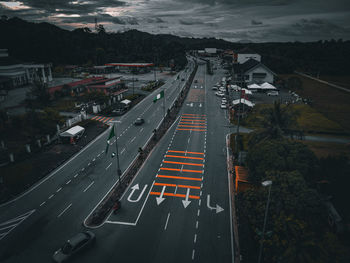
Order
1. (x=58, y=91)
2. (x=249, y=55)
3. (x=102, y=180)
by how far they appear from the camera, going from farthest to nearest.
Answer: (x=249, y=55)
(x=58, y=91)
(x=102, y=180)

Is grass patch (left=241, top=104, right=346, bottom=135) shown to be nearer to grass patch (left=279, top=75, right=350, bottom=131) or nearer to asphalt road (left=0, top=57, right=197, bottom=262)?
grass patch (left=279, top=75, right=350, bottom=131)

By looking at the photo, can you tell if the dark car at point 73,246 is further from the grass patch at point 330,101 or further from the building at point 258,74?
the building at point 258,74

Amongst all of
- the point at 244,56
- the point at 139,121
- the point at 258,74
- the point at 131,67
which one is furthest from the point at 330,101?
the point at 131,67

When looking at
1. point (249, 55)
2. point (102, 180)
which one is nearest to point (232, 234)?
point (102, 180)

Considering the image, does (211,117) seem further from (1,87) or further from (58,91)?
(1,87)

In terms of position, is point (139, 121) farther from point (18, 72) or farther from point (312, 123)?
point (18, 72)

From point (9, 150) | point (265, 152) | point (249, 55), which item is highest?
point (249, 55)

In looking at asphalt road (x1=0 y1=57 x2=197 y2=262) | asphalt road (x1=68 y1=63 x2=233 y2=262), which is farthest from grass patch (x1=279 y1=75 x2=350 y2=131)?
asphalt road (x1=0 y1=57 x2=197 y2=262)

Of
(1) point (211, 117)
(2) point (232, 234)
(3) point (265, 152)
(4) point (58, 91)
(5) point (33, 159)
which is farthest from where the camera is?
(4) point (58, 91)
